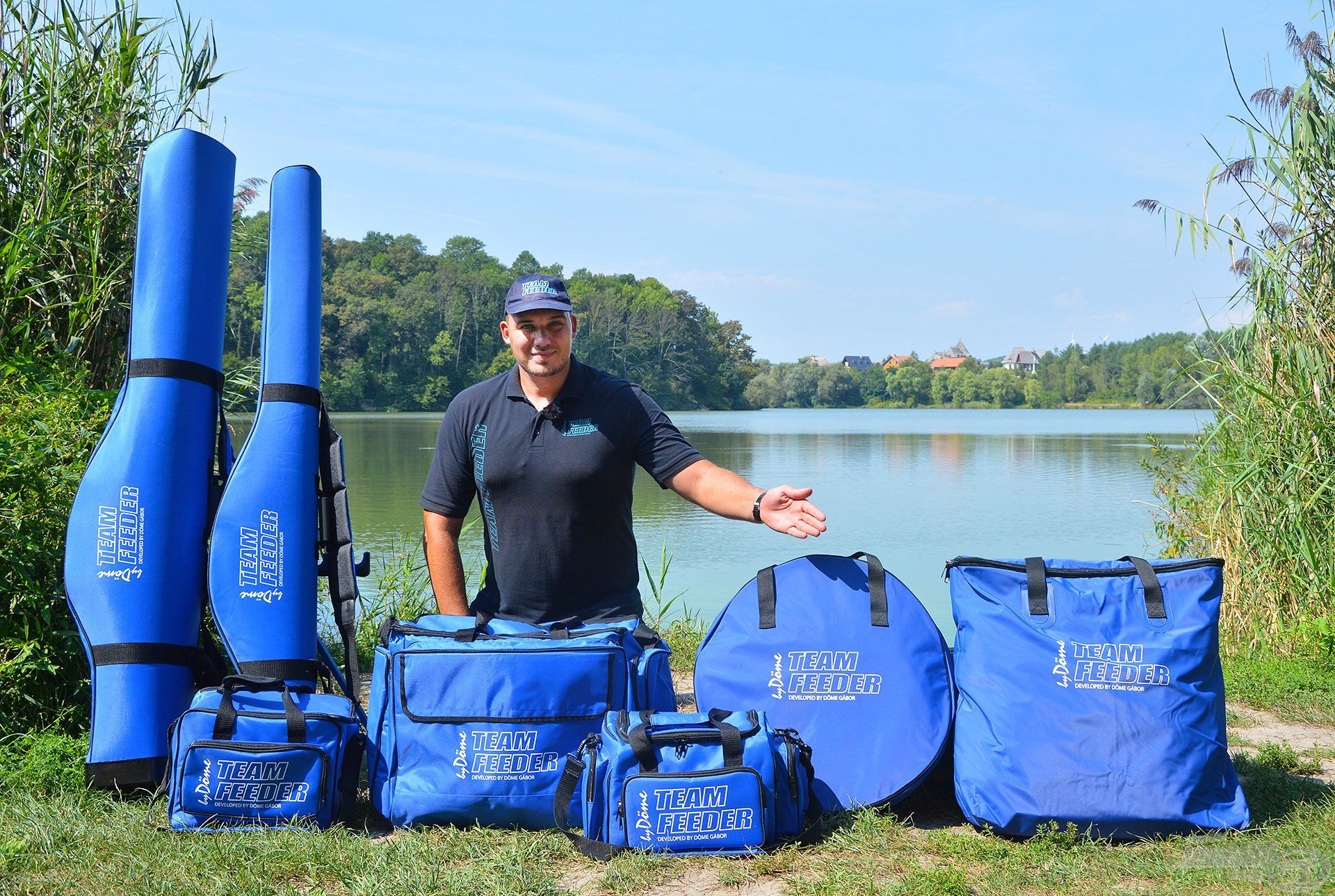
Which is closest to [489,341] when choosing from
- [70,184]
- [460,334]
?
[460,334]

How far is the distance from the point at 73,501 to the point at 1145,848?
10.9ft

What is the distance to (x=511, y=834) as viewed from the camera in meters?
2.79

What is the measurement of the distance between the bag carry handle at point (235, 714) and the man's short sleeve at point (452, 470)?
77 cm

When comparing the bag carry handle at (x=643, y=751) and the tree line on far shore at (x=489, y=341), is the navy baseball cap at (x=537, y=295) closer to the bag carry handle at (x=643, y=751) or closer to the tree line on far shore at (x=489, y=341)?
the bag carry handle at (x=643, y=751)

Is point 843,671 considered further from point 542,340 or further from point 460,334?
point 460,334

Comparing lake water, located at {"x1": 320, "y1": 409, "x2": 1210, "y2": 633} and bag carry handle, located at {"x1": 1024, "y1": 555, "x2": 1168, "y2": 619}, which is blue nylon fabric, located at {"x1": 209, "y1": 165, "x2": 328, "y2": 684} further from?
lake water, located at {"x1": 320, "y1": 409, "x2": 1210, "y2": 633}

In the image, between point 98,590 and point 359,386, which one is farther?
point 359,386

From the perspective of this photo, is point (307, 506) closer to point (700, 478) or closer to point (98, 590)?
point (98, 590)

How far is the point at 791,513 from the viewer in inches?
121

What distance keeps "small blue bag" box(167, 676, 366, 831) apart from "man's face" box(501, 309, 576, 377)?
1.20 meters

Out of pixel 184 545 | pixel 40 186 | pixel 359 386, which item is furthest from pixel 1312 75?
pixel 359 386

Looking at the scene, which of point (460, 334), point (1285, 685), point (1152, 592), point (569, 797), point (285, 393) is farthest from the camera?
point (460, 334)

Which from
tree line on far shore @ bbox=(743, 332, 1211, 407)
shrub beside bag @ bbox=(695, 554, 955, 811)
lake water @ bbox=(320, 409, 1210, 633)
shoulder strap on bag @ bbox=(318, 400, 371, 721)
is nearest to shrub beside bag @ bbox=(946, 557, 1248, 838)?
shrub beside bag @ bbox=(695, 554, 955, 811)

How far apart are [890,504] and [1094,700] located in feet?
41.7
